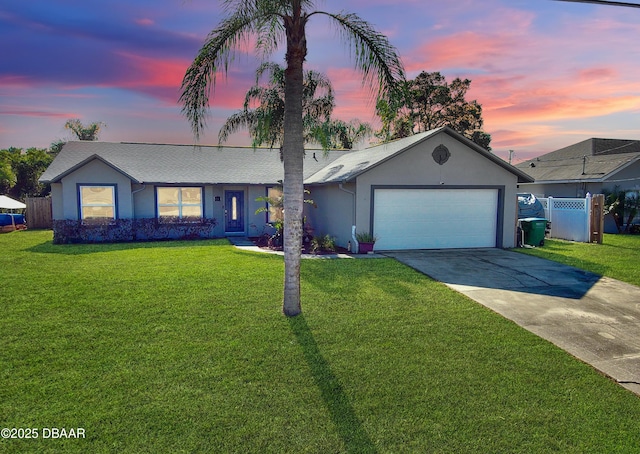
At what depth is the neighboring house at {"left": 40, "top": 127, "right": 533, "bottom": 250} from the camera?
14.2 meters

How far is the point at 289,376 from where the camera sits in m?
4.99

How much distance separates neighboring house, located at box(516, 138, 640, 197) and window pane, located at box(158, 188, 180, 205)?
2062cm

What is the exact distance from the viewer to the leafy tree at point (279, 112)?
14.9m

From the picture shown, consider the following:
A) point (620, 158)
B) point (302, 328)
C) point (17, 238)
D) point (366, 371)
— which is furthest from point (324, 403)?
point (620, 158)

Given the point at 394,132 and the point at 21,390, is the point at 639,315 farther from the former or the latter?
the point at 394,132

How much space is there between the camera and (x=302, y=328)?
6586mm

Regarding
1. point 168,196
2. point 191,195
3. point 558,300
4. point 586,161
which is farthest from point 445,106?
point 558,300

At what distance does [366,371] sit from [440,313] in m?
2.79

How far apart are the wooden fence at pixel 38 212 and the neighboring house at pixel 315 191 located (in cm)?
435

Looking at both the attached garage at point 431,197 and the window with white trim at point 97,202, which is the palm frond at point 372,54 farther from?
the window with white trim at point 97,202

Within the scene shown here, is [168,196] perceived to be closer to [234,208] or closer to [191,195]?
[191,195]

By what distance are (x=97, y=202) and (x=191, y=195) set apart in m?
3.82

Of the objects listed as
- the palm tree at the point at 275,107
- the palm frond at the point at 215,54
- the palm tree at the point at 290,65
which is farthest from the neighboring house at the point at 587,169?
the palm frond at the point at 215,54

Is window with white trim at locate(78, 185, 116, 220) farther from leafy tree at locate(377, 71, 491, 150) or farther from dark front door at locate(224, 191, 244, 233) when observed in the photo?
leafy tree at locate(377, 71, 491, 150)
